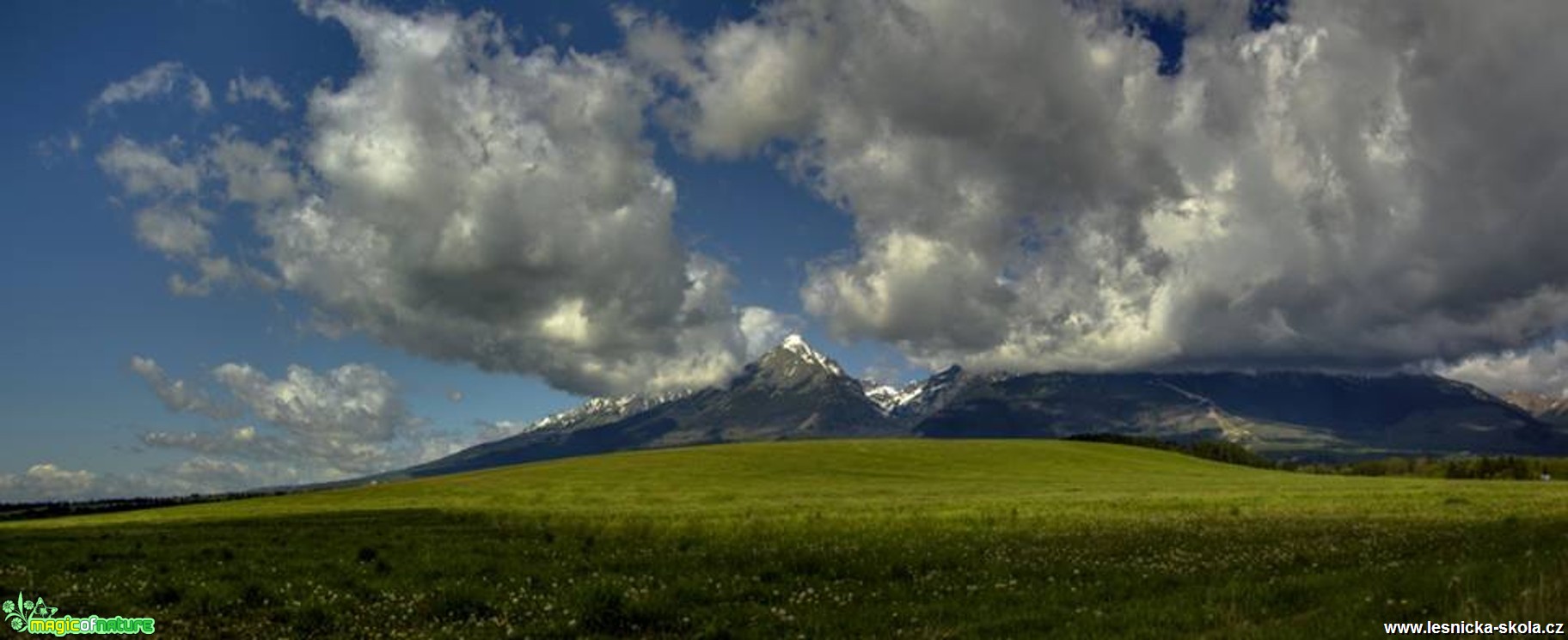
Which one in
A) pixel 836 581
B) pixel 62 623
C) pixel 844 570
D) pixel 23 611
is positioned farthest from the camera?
pixel 844 570

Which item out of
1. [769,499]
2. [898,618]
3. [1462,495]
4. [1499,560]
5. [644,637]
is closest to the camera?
[644,637]

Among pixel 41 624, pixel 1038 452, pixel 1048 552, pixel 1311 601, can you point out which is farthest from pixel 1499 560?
pixel 1038 452

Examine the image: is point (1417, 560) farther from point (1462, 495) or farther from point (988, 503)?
point (1462, 495)

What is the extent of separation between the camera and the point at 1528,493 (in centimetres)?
5697

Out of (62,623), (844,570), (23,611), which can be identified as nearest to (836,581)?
(844,570)

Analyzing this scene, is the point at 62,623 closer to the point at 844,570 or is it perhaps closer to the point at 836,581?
the point at 836,581

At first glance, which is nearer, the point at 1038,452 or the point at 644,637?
the point at 644,637

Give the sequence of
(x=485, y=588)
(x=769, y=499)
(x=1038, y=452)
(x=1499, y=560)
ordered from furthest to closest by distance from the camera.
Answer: (x=1038, y=452)
(x=769, y=499)
(x=485, y=588)
(x=1499, y=560)

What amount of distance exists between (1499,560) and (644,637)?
16.9 metres

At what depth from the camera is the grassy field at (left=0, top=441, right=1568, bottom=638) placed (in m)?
14.6

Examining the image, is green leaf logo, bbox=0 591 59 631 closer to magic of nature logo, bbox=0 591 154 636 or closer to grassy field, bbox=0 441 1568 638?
magic of nature logo, bbox=0 591 154 636

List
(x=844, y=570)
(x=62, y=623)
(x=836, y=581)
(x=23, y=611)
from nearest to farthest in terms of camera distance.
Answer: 1. (x=62, y=623)
2. (x=23, y=611)
3. (x=836, y=581)
4. (x=844, y=570)

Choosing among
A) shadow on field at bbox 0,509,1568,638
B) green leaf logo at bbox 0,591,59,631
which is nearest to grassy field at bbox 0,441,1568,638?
shadow on field at bbox 0,509,1568,638

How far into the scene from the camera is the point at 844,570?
2244 centimetres
